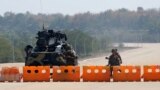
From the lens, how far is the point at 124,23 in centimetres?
15075

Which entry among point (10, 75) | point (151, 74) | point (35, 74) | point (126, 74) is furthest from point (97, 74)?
point (10, 75)

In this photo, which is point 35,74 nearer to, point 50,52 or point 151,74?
point 50,52

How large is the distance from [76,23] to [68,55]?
118059 millimetres

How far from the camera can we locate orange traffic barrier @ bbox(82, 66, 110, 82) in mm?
26953

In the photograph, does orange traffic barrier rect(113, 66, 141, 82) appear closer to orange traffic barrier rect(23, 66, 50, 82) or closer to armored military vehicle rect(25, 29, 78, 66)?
orange traffic barrier rect(23, 66, 50, 82)

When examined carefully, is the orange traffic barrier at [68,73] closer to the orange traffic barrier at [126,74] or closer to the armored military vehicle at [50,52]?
the orange traffic barrier at [126,74]

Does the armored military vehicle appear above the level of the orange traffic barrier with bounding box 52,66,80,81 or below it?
above

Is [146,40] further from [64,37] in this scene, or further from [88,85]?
[88,85]

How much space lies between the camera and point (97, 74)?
27.0 m

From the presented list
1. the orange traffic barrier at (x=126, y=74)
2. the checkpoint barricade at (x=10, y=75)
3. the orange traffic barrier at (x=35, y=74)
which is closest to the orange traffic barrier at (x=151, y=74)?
the orange traffic barrier at (x=126, y=74)

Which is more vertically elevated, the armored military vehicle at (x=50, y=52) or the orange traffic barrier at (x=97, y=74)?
the armored military vehicle at (x=50, y=52)

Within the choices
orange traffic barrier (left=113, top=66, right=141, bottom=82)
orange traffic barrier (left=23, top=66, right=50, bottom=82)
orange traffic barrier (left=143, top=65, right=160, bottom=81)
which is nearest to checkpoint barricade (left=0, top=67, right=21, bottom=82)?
orange traffic barrier (left=23, top=66, right=50, bottom=82)

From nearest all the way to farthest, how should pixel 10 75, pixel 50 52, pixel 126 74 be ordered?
pixel 126 74
pixel 10 75
pixel 50 52

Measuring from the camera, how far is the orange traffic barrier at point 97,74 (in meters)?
27.0
